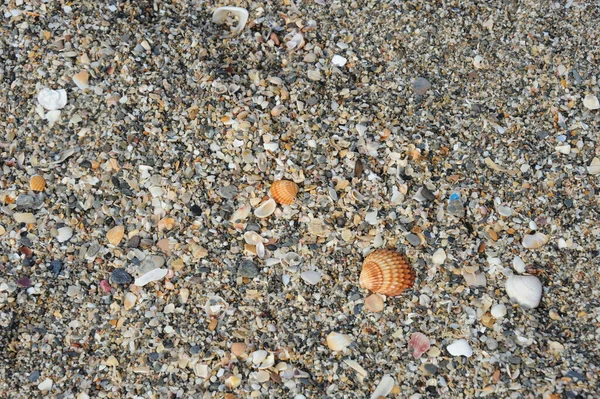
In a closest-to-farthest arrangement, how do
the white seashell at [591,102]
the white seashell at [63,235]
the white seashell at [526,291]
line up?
the white seashell at [526,291], the white seashell at [63,235], the white seashell at [591,102]

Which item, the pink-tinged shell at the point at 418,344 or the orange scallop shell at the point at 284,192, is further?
the orange scallop shell at the point at 284,192

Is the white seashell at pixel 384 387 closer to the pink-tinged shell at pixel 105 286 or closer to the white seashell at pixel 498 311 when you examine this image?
the white seashell at pixel 498 311

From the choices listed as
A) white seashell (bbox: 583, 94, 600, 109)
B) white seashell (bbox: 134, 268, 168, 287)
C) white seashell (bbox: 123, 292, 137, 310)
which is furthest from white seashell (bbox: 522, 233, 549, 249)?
white seashell (bbox: 123, 292, 137, 310)

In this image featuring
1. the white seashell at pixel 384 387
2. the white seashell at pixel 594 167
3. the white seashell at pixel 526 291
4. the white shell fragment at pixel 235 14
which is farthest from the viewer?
the white shell fragment at pixel 235 14

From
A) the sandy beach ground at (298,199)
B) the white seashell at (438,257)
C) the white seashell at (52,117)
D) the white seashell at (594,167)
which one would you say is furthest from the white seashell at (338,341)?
the white seashell at (52,117)

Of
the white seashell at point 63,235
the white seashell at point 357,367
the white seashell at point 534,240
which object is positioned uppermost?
the white seashell at point 534,240

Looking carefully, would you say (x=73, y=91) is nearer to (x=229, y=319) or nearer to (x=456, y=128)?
(x=229, y=319)

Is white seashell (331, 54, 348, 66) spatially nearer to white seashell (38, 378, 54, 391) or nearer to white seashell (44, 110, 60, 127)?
white seashell (44, 110, 60, 127)
